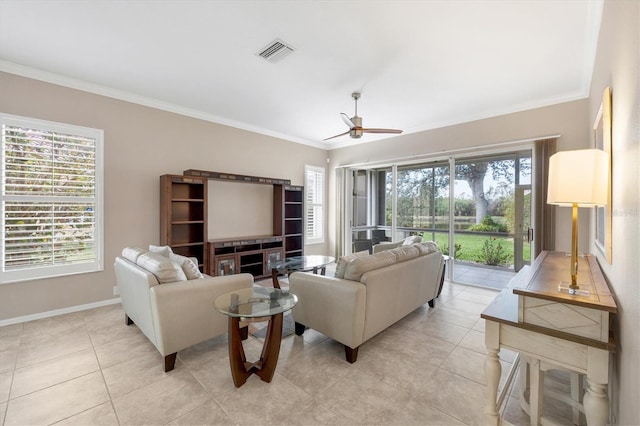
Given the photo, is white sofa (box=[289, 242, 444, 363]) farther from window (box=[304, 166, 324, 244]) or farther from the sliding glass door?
window (box=[304, 166, 324, 244])

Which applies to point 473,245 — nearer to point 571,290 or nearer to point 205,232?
point 571,290

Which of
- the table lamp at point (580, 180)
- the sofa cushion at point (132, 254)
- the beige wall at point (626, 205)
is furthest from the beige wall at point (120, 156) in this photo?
the beige wall at point (626, 205)

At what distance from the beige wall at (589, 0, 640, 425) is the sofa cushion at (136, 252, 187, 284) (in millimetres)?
2711

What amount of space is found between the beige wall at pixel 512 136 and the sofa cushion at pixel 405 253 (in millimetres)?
2368

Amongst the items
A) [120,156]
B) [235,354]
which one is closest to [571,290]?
[235,354]

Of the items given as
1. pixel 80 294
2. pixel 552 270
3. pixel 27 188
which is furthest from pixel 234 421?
pixel 27 188

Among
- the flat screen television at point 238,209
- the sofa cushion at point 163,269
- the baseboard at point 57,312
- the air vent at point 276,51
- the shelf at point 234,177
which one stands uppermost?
the air vent at point 276,51

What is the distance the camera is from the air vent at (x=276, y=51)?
2.66m

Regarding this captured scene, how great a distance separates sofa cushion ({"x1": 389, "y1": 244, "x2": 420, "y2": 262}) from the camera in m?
2.83

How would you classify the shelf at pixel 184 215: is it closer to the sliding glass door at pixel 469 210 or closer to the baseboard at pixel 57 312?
the baseboard at pixel 57 312

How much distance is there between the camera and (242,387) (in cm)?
204

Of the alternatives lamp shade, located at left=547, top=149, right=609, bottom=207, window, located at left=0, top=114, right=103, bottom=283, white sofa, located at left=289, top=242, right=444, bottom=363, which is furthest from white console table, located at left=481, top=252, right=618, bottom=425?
window, located at left=0, top=114, right=103, bottom=283

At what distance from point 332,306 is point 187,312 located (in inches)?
48.1

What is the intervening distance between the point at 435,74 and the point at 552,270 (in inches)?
95.8
